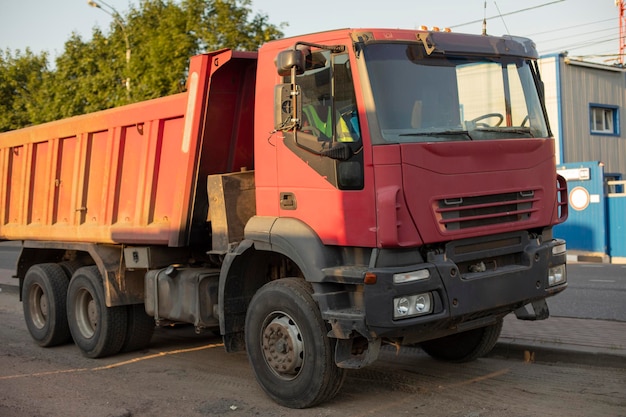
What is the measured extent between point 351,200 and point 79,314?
4.67 meters

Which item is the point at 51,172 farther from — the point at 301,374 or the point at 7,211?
the point at 301,374

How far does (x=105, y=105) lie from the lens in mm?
23375

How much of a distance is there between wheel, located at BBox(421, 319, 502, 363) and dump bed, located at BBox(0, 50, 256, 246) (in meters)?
2.50

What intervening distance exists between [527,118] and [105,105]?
18.8 metres

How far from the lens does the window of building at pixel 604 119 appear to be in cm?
2888

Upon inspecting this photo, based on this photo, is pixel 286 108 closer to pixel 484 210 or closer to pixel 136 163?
pixel 484 210

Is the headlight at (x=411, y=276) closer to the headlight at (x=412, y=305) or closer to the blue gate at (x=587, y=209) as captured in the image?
the headlight at (x=412, y=305)

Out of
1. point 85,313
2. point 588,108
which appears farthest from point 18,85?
point 85,313

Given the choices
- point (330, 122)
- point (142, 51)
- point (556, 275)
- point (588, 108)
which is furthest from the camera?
point (588, 108)

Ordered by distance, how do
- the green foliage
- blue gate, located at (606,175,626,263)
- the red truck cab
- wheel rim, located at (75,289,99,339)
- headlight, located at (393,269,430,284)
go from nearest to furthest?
1. headlight, located at (393,269,430,284)
2. the red truck cab
3. wheel rim, located at (75,289,99,339)
4. the green foliage
5. blue gate, located at (606,175,626,263)

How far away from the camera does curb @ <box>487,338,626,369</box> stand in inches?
272

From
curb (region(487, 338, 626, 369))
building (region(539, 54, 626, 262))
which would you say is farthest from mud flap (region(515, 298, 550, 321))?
building (region(539, 54, 626, 262))

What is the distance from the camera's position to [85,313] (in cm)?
909

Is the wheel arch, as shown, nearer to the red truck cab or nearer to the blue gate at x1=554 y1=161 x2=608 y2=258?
the red truck cab
